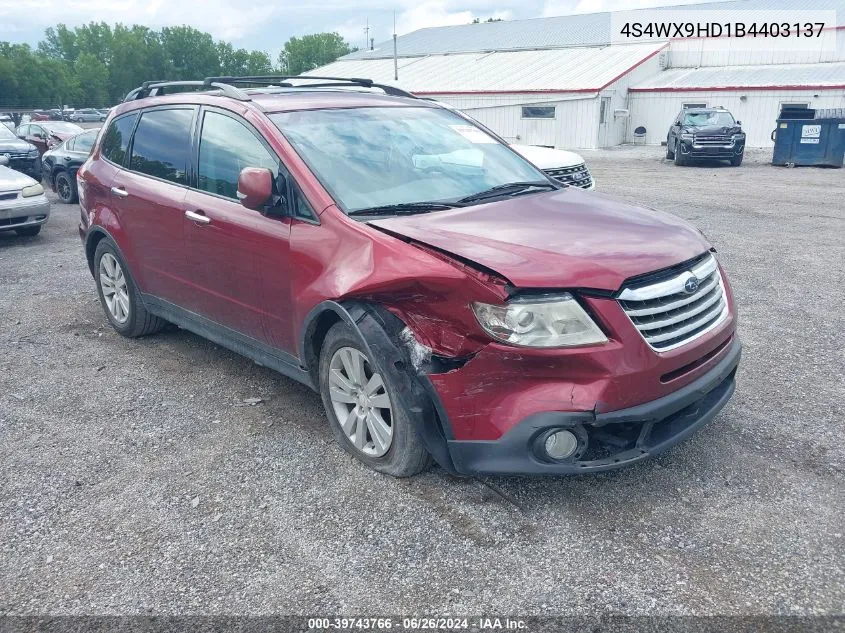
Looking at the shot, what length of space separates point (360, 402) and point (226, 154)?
1781 millimetres

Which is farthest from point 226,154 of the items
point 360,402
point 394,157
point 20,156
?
point 20,156

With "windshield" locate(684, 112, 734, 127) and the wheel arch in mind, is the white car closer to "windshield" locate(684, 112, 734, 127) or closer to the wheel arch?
the wheel arch

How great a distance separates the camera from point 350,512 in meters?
3.25

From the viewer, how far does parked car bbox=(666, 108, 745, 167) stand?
19.6 metres

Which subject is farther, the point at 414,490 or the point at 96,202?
the point at 96,202

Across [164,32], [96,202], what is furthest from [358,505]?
[164,32]

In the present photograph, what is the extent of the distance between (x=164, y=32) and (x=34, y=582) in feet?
393

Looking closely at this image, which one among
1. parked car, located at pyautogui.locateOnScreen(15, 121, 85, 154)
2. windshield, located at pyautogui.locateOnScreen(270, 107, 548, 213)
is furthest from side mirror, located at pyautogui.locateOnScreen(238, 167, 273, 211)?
parked car, located at pyautogui.locateOnScreen(15, 121, 85, 154)

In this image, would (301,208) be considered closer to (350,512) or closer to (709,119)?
(350,512)

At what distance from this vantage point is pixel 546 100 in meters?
29.7

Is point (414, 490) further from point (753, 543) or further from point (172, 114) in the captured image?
point (172, 114)

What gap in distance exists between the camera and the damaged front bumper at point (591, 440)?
114 inches

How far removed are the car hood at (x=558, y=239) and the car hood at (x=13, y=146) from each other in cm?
1398

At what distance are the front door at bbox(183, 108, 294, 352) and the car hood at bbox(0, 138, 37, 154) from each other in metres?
12.3
